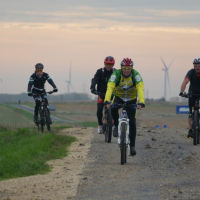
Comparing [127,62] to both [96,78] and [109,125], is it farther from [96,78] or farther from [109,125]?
[96,78]

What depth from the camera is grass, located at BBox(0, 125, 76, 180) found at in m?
9.43

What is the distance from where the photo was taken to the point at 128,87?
10297mm

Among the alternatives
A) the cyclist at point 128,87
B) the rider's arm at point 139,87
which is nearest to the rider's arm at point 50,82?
the cyclist at point 128,87

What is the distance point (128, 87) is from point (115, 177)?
2347mm

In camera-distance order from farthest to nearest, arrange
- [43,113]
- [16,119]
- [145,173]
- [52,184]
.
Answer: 1. [16,119]
2. [43,113]
3. [145,173]
4. [52,184]

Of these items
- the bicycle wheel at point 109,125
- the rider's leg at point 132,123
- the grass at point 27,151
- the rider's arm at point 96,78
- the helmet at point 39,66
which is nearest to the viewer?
the grass at point 27,151

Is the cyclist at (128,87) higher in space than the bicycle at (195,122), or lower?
higher

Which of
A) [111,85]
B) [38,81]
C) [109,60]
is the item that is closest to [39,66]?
[38,81]

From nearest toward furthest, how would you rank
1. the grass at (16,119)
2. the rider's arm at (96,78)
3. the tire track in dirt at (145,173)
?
the tire track in dirt at (145,173), the rider's arm at (96,78), the grass at (16,119)

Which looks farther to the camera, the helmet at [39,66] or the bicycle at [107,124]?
the helmet at [39,66]

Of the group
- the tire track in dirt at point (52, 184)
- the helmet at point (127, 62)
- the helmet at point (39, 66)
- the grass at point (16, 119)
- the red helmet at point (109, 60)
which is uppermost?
the red helmet at point (109, 60)

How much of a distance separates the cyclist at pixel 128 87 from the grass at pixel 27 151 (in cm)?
176

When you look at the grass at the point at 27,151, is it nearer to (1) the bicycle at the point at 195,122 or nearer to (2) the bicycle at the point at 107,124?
(2) the bicycle at the point at 107,124

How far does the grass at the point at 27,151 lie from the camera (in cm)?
943
